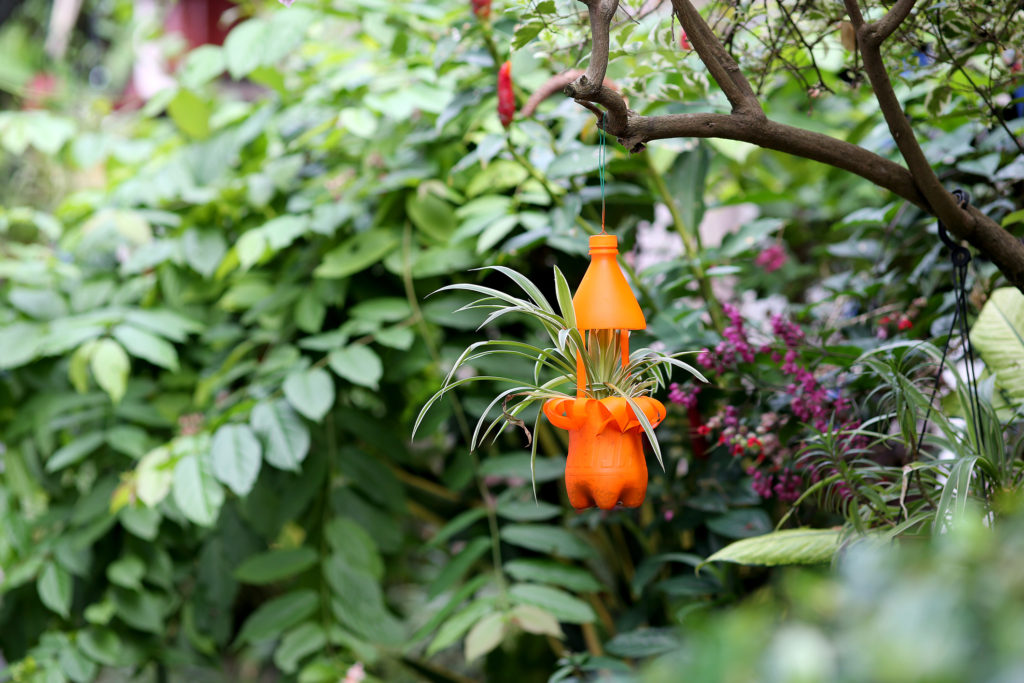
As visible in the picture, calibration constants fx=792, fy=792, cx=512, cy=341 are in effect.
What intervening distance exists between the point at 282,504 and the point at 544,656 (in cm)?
61

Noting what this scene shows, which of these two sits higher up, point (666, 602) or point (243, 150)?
point (243, 150)

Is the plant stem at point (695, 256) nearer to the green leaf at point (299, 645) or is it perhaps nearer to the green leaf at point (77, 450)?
the green leaf at point (299, 645)

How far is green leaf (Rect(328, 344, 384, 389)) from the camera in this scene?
1257mm

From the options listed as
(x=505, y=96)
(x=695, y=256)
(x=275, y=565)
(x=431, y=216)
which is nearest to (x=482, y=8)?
(x=505, y=96)

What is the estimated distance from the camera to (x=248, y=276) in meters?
1.56

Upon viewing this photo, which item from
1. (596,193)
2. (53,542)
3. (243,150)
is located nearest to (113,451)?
(53,542)

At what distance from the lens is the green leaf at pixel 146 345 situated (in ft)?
4.55

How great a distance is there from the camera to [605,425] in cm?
75

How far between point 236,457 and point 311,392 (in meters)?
0.15

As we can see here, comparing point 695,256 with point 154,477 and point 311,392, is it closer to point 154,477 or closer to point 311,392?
point 311,392

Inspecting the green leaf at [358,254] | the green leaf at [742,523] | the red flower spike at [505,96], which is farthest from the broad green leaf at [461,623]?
the red flower spike at [505,96]

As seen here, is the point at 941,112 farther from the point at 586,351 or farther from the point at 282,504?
the point at 282,504

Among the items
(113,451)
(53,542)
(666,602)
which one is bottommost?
(666,602)

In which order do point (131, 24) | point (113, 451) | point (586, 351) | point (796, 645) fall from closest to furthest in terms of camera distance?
point (796, 645) → point (586, 351) → point (113, 451) → point (131, 24)
